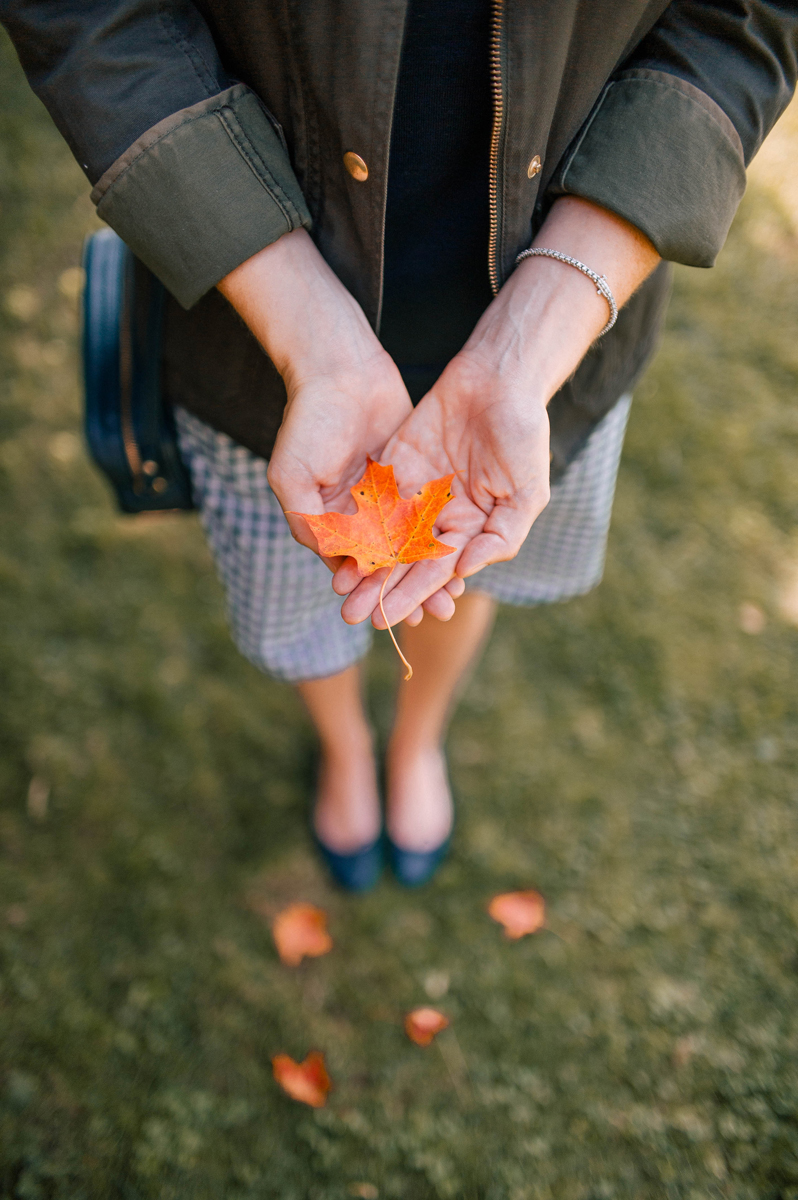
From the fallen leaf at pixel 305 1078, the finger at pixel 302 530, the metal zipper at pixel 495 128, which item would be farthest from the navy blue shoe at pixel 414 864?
the metal zipper at pixel 495 128

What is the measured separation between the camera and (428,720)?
201cm

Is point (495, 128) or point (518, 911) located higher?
point (495, 128)

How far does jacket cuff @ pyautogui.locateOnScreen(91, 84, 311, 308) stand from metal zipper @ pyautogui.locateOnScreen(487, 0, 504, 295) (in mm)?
271

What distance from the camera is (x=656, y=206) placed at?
1.09 m

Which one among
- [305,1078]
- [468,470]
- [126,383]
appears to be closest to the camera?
[468,470]

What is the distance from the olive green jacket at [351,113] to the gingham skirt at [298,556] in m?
0.41

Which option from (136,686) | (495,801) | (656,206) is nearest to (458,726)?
(495,801)

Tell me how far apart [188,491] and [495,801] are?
1290mm

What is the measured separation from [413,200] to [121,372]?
0.66m

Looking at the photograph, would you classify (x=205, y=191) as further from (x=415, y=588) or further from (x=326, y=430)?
(x=415, y=588)

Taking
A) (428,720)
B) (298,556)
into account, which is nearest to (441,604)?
(298,556)

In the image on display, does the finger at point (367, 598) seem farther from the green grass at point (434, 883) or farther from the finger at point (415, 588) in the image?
the green grass at point (434, 883)

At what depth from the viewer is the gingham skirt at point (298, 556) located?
1.46 m

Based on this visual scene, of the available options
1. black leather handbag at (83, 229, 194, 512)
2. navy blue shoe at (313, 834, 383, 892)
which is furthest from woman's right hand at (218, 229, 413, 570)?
navy blue shoe at (313, 834, 383, 892)
